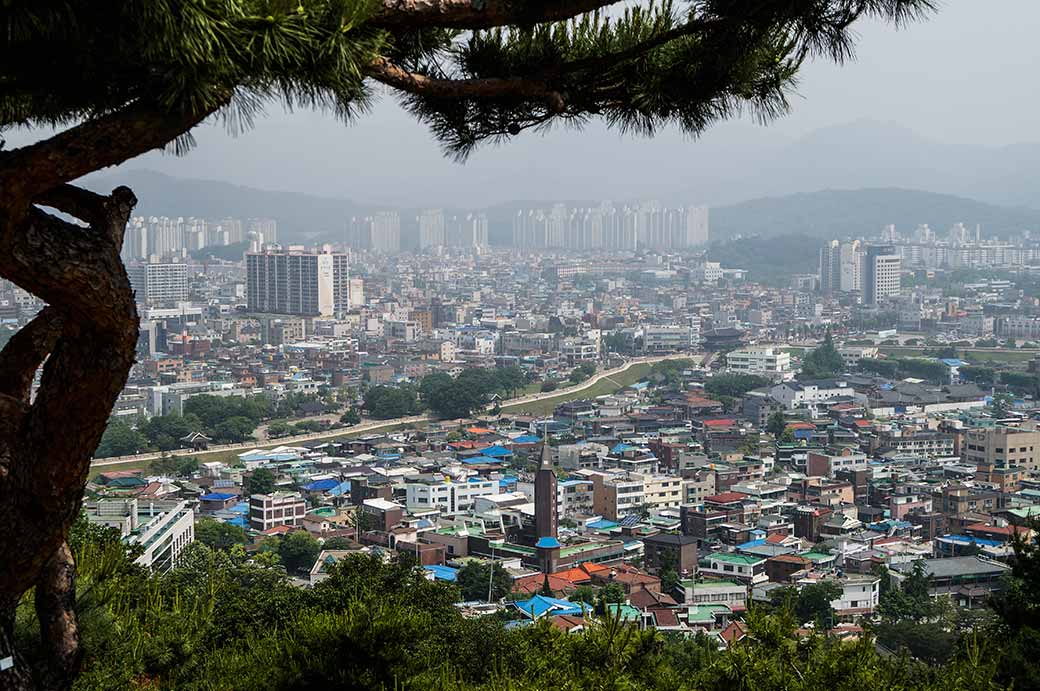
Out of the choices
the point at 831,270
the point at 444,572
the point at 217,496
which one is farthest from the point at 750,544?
the point at 831,270

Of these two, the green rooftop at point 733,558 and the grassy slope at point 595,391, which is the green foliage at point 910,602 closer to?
the green rooftop at point 733,558

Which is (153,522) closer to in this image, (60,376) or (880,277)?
(60,376)

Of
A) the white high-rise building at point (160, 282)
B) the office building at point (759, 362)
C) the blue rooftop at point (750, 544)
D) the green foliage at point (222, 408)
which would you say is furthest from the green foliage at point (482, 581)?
the white high-rise building at point (160, 282)

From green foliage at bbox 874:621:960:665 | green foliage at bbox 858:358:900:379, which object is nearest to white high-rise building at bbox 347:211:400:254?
green foliage at bbox 858:358:900:379

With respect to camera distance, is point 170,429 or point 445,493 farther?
point 170,429

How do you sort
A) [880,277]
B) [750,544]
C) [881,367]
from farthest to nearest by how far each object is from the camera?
[880,277] → [881,367] → [750,544]

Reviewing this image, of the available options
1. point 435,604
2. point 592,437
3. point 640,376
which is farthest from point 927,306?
point 435,604

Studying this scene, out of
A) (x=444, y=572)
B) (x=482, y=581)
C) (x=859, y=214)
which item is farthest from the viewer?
(x=859, y=214)
